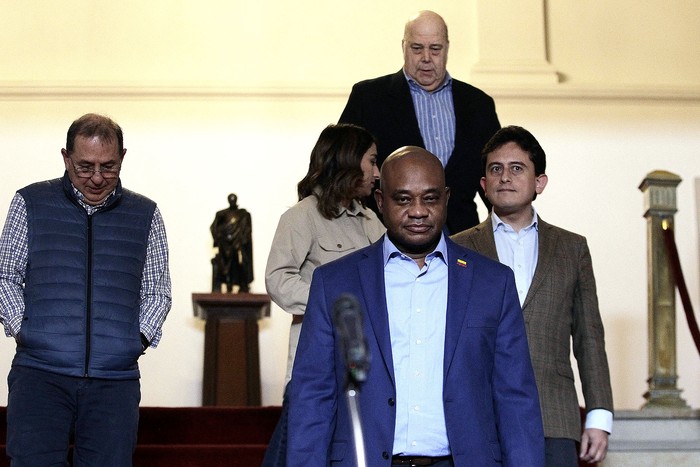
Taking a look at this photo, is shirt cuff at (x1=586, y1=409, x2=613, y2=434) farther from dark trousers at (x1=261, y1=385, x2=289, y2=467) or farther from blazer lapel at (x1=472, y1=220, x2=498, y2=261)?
dark trousers at (x1=261, y1=385, x2=289, y2=467)

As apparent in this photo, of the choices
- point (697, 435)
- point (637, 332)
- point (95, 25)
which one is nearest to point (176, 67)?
point (95, 25)

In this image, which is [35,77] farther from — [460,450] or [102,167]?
[460,450]

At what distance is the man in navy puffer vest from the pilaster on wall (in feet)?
19.9

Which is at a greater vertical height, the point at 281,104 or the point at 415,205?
the point at 281,104

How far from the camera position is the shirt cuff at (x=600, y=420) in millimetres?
3822

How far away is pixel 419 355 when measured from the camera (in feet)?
10.2

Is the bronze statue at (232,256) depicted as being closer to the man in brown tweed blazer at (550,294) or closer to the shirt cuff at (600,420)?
the man in brown tweed blazer at (550,294)

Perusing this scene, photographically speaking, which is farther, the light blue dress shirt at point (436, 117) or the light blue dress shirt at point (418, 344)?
the light blue dress shirt at point (436, 117)

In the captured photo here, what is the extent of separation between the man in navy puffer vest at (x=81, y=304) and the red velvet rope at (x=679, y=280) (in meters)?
2.88

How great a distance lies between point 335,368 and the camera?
123 inches

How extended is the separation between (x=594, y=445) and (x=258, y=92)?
659 centimetres

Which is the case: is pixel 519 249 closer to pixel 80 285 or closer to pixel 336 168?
pixel 336 168

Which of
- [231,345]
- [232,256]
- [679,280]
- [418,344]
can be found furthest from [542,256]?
[232,256]

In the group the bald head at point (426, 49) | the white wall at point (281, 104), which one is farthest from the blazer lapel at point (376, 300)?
the white wall at point (281, 104)
